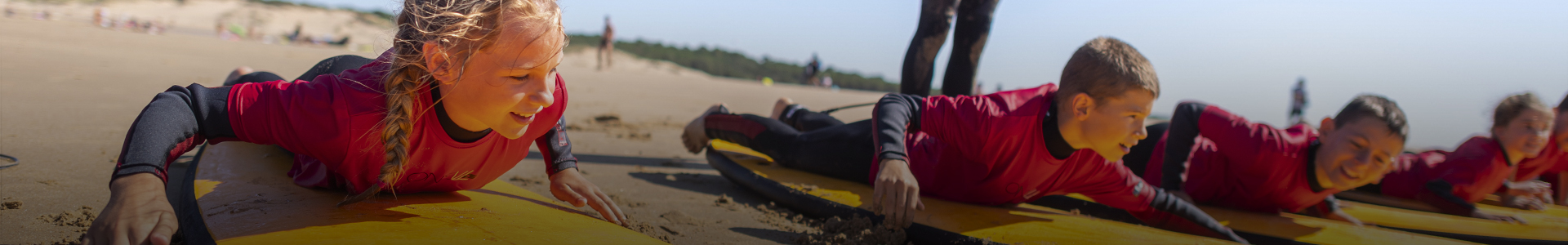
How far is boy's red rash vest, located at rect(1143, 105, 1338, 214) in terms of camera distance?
314 cm

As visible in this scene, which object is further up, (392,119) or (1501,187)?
(392,119)

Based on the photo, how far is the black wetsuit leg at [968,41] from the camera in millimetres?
3762

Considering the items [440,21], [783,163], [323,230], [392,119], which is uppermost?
[440,21]

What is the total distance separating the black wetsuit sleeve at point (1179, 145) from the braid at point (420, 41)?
9.08 ft

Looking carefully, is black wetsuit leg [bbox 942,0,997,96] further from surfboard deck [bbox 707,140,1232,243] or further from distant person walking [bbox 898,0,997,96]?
surfboard deck [bbox 707,140,1232,243]

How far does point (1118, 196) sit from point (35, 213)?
10.7ft

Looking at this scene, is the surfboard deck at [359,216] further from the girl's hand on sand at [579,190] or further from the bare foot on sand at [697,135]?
the bare foot on sand at [697,135]

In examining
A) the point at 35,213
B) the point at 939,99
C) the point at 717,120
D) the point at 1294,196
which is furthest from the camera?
the point at 717,120

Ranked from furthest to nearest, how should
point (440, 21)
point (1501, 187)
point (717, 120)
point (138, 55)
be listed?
1. point (138, 55)
2. point (1501, 187)
3. point (717, 120)
4. point (440, 21)

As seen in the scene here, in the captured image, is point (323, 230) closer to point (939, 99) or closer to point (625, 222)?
point (625, 222)

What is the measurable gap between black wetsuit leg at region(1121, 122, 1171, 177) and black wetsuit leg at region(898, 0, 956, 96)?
1.04 meters

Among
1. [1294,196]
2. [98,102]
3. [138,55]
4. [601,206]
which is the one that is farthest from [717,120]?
[138,55]

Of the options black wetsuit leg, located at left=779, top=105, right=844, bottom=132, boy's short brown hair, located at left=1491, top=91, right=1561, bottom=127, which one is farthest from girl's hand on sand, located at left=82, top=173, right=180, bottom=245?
boy's short brown hair, located at left=1491, top=91, right=1561, bottom=127

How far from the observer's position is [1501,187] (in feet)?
13.9
